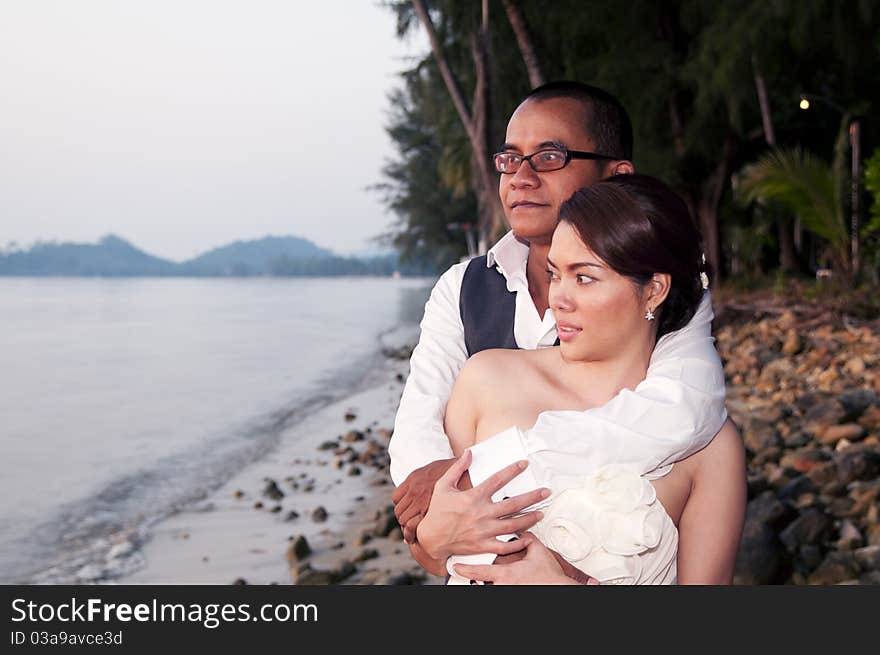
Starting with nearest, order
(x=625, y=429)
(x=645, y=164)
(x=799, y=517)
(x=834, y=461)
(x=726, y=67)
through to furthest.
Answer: (x=625, y=429) → (x=799, y=517) → (x=834, y=461) → (x=726, y=67) → (x=645, y=164)

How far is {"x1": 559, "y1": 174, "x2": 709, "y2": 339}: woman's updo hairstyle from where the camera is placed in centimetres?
220

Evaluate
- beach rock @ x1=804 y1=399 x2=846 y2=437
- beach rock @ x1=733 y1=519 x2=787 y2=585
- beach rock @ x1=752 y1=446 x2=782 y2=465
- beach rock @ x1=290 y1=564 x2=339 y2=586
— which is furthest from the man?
Result: beach rock @ x1=804 y1=399 x2=846 y2=437

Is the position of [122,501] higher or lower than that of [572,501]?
lower

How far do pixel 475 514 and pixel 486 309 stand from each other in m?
0.82

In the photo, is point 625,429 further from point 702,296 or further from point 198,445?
point 198,445

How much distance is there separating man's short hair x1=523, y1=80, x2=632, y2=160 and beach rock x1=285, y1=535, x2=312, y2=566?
Answer: 6.32 metres

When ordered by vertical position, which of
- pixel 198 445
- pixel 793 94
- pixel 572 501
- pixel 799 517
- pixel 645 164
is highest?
pixel 793 94

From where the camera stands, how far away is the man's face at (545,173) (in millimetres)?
2775

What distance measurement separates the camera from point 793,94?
22.7m

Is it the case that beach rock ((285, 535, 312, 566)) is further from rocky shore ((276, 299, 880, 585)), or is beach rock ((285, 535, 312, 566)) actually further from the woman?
the woman

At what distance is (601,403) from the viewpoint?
2.30 meters

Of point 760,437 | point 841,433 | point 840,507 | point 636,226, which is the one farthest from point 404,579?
point 636,226

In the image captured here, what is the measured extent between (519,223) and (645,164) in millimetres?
20094

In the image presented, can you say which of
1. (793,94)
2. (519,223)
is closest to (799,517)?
(519,223)
